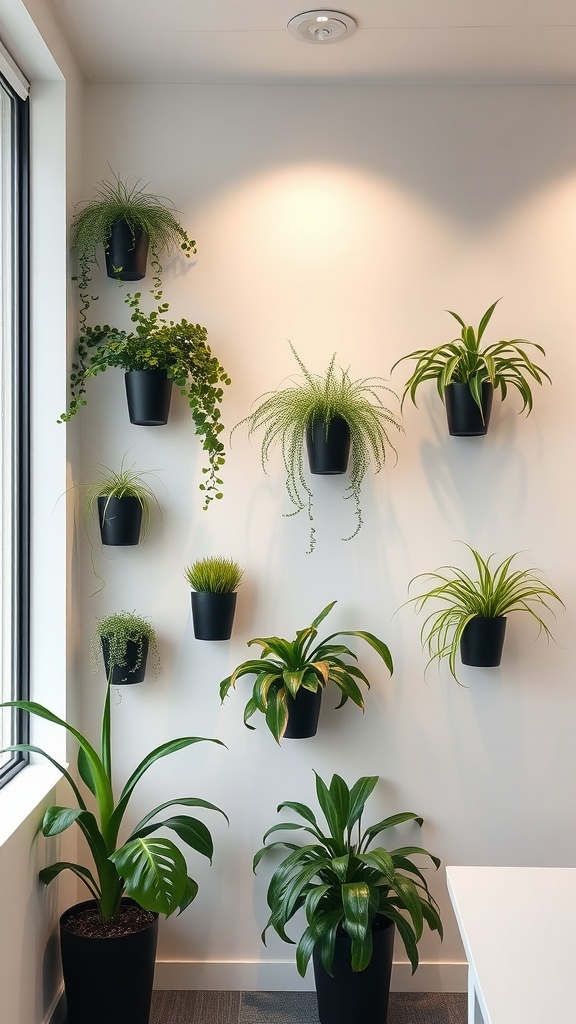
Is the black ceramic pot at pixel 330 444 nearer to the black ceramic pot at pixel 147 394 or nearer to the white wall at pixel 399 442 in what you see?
the white wall at pixel 399 442

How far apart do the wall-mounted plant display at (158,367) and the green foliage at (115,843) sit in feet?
2.64

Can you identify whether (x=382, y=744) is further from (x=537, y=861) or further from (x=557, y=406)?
(x=557, y=406)

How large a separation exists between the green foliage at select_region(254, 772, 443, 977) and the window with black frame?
2.84 feet

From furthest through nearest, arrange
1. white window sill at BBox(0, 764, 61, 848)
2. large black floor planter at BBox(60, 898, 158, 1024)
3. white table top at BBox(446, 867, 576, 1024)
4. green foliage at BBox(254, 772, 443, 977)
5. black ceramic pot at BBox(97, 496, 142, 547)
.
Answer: black ceramic pot at BBox(97, 496, 142, 547) < green foliage at BBox(254, 772, 443, 977) < large black floor planter at BBox(60, 898, 158, 1024) < white window sill at BBox(0, 764, 61, 848) < white table top at BBox(446, 867, 576, 1024)

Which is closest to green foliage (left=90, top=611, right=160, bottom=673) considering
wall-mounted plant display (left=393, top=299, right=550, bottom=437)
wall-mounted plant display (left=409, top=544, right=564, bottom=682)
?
wall-mounted plant display (left=409, top=544, right=564, bottom=682)

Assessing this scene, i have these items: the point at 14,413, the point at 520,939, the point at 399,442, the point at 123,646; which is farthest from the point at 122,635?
the point at 520,939

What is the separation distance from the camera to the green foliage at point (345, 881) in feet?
7.80

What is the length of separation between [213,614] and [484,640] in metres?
0.83

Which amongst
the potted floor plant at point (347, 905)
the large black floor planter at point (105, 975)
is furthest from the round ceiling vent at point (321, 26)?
the large black floor planter at point (105, 975)

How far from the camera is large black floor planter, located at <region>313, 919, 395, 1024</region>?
2.43m

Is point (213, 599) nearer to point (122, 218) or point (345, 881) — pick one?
point (345, 881)

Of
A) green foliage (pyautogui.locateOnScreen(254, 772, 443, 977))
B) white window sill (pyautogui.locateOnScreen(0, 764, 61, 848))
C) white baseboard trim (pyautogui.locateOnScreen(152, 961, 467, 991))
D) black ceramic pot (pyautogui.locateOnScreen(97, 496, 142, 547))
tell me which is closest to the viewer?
white window sill (pyautogui.locateOnScreen(0, 764, 61, 848))

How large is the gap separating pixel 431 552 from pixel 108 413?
1.15 metres

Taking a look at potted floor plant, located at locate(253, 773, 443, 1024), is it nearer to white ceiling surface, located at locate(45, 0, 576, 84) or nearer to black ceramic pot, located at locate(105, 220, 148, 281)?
black ceramic pot, located at locate(105, 220, 148, 281)
